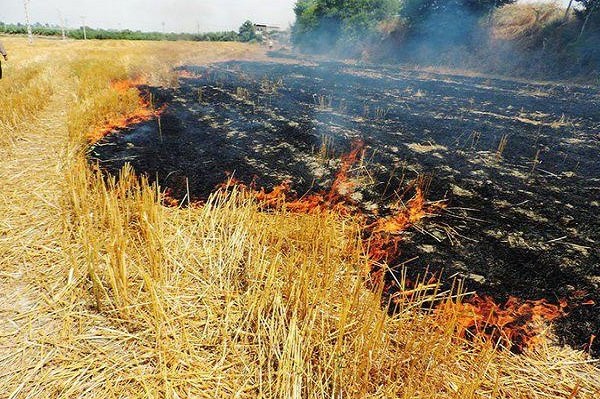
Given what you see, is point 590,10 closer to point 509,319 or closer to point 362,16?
point 362,16

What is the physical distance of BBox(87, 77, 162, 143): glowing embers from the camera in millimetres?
6641

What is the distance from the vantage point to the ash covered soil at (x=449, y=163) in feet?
9.91

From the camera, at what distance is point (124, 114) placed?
7.92 m

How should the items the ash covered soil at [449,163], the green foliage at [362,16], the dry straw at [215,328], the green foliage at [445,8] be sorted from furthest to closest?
the green foliage at [362,16] → the green foliage at [445,8] → the ash covered soil at [449,163] → the dry straw at [215,328]

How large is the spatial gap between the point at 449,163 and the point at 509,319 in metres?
3.81

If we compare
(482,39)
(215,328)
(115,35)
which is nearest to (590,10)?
(482,39)

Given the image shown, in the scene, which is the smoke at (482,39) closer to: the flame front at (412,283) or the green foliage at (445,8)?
the green foliage at (445,8)

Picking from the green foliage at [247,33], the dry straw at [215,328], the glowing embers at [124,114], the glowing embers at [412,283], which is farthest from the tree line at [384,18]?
the dry straw at [215,328]

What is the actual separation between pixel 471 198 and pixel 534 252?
50.0 inches

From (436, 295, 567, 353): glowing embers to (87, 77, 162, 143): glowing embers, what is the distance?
6543 mm

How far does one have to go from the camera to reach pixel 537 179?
5.11 metres

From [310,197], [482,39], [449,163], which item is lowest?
[310,197]

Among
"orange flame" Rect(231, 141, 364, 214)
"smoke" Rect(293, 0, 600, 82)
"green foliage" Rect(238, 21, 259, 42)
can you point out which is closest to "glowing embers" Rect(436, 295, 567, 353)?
"orange flame" Rect(231, 141, 364, 214)

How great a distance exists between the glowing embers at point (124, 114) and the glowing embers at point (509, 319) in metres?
6.54
